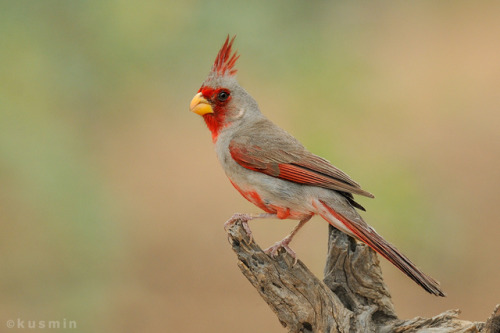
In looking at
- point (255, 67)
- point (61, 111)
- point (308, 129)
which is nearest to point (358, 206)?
point (308, 129)

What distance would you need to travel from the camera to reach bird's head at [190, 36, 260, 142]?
312cm

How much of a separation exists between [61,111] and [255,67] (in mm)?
1343

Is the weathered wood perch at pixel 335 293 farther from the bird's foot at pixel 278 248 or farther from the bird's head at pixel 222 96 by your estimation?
the bird's head at pixel 222 96

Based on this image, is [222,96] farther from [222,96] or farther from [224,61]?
[224,61]

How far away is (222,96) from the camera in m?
3.14

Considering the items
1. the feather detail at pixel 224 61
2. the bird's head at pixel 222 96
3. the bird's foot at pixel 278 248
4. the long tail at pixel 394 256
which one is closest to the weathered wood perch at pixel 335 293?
the bird's foot at pixel 278 248

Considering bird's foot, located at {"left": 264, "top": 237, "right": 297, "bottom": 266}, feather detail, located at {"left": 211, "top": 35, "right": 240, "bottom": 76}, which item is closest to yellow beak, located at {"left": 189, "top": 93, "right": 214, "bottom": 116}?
feather detail, located at {"left": 211, "top": 35, "right": 240, "bottom": 76}

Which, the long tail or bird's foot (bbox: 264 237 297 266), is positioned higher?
bird's foot (bbox: 264 237 297 266)

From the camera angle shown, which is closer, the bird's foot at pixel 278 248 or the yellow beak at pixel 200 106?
the bird's foot at pixel 278 248

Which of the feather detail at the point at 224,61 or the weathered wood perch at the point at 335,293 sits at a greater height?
the feather detail at the point at 224,61

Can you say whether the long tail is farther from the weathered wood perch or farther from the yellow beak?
the yellow beak

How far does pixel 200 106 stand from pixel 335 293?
1.13 m

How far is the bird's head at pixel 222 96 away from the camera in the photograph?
312 cm

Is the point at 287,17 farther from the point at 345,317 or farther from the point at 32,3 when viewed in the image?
the point at 345,317
